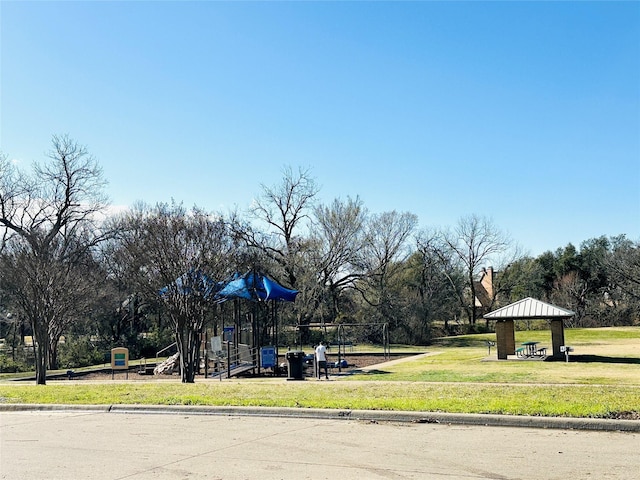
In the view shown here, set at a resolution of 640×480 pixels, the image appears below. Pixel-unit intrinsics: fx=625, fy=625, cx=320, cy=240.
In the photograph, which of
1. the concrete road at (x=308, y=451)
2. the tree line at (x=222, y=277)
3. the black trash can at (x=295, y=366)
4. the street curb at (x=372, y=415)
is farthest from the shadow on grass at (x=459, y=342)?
the concrete road at (x=308, y=451)

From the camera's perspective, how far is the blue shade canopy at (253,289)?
24.4 m

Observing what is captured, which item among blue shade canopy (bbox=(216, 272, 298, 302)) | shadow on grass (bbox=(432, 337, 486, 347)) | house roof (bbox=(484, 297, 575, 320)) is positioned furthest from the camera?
shadow on grass (bbox=(432, 337, 486, 347))

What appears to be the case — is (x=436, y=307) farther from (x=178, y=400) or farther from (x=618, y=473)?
(x=618, y=473)

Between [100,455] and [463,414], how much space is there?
5.61 m

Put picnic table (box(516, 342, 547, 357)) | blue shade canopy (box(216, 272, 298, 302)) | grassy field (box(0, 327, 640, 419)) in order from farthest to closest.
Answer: picnic table (box(516, 342, 547, 357)), blue shade canopy (box(216, 272, 298, 302)), grassy field (box(0, 327, 640, 419))

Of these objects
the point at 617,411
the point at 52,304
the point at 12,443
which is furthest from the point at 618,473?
the point at 52,304

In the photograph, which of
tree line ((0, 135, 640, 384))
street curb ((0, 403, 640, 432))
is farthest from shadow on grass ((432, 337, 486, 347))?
street curb ((0, 403, 640, 432))

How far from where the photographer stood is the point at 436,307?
174ft

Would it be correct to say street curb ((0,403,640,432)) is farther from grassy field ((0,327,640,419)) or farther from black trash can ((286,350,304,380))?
black trash can ((286,350,304,380))

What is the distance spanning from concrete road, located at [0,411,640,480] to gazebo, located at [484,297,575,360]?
21.5 m

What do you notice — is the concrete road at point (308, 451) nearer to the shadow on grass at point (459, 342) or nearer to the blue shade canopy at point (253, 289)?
the blue shade canopy at point (253, 289)

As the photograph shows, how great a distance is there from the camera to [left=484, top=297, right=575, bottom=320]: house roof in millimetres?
29497

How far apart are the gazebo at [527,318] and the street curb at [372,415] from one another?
823 inches

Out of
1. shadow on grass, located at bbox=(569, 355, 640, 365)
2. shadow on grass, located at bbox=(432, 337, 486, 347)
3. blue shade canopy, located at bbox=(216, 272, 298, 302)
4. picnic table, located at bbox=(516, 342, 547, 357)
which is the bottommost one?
shadow on grass, located at bbox=(432, 337, 486, 347)
